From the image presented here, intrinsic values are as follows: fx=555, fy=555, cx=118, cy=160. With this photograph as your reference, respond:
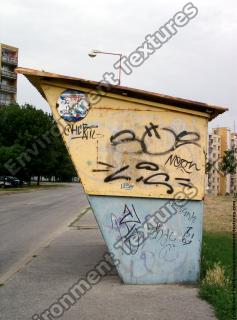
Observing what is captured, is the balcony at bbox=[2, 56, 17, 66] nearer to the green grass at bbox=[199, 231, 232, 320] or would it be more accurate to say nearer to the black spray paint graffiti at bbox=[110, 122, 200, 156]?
the green grass at bbox=[199, 231, 232, 320]

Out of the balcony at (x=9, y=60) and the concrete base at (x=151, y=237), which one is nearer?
the concrete base at (x=151, y=237)

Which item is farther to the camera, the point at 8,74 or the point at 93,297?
the point at 8,74

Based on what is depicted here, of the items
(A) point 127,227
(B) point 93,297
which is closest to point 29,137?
(A) point 127,227

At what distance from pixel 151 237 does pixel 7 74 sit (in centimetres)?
10038

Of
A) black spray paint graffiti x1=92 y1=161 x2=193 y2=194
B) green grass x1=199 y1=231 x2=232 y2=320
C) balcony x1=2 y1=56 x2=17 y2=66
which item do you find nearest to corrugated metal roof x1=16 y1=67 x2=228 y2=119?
black spray paint graffiti x1=92 y1=161 x2=193 y2=194

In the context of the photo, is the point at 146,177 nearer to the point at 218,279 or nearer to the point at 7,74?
the point at 218,279

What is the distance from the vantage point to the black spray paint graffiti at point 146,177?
7.75 meters

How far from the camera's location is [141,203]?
25.3 ft

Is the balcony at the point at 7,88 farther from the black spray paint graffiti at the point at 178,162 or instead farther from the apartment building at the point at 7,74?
the black spray paint graffiti at the point at 178,162

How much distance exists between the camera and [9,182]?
194 ft

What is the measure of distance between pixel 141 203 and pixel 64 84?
1.98 metres

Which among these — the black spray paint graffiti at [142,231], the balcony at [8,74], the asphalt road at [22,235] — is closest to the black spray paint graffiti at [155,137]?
the black spray paint graffiti at [142,231]

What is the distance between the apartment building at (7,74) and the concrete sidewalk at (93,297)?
9713 centimetres

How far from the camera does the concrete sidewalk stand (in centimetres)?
602
